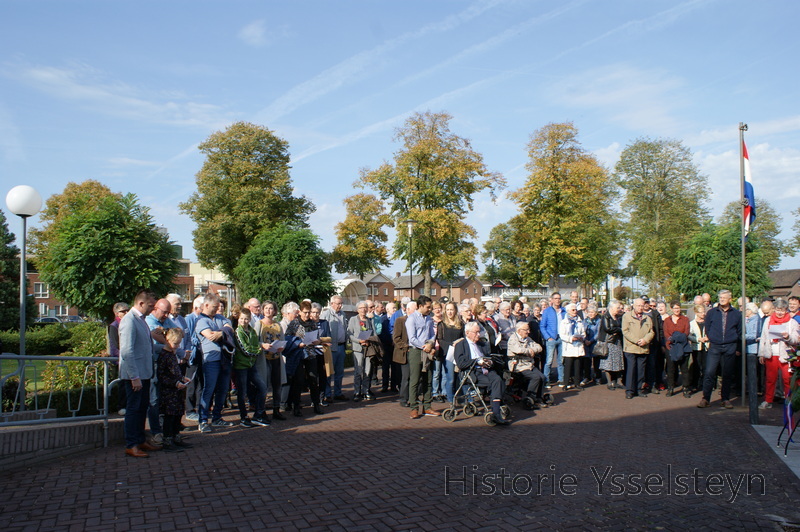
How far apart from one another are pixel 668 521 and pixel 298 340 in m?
6.26

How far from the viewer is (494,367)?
32.3ft

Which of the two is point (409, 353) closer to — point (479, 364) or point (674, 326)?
point (479, 364)

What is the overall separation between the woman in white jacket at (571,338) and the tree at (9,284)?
26909mm

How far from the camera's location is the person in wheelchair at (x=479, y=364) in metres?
8.94

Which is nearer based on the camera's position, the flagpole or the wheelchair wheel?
the flagpole

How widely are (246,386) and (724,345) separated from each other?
8306mm

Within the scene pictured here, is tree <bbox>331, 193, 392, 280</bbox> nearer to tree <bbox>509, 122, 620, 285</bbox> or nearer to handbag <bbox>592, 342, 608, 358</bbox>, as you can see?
tree <bbox>509, 122, 620, 285</bbox>

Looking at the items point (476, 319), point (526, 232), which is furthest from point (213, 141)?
point (476, 319)

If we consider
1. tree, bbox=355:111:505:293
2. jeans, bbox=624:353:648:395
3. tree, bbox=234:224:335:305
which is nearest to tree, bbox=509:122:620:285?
tree, bbox=355:111:505:293

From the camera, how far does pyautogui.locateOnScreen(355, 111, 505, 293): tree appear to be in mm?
37469

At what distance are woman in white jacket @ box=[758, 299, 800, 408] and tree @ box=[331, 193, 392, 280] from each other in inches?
1268

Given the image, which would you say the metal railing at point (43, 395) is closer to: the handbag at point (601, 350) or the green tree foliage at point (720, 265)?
the handbag at point (601, 350)

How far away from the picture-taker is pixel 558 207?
124ft

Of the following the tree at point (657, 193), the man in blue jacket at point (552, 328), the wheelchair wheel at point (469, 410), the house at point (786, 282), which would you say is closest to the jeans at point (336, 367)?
the wheelchair wheel at point (469, 410)
